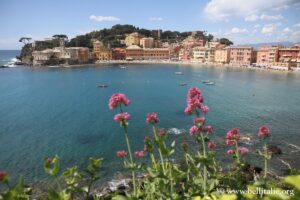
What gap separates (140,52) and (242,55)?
1682 inches

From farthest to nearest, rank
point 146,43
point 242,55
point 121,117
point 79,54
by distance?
point 146,43 → point 79,54 → point 242,55 → point 121,117

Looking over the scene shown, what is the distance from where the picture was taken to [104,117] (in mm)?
30219

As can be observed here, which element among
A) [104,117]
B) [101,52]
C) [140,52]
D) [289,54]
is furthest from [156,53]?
[104,117]

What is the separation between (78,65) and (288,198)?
10198 cm

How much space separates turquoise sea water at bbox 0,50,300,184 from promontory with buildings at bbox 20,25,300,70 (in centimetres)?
3265

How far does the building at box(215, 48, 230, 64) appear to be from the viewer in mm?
96181

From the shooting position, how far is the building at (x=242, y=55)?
9156cm

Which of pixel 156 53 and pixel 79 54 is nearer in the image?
pixel 79 54

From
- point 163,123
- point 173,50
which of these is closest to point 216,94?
point 163,123

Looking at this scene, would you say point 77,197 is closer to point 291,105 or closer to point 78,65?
point 291,105

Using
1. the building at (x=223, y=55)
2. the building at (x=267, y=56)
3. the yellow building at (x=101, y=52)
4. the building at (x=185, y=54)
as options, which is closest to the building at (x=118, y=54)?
the yellow building at (x=101, y=52)

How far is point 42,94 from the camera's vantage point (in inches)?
1831

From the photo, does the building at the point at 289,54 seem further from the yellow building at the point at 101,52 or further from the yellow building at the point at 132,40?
the yellow building at the point at 132,40

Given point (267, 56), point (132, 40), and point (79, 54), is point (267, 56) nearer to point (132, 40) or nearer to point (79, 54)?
point (132, 40)
